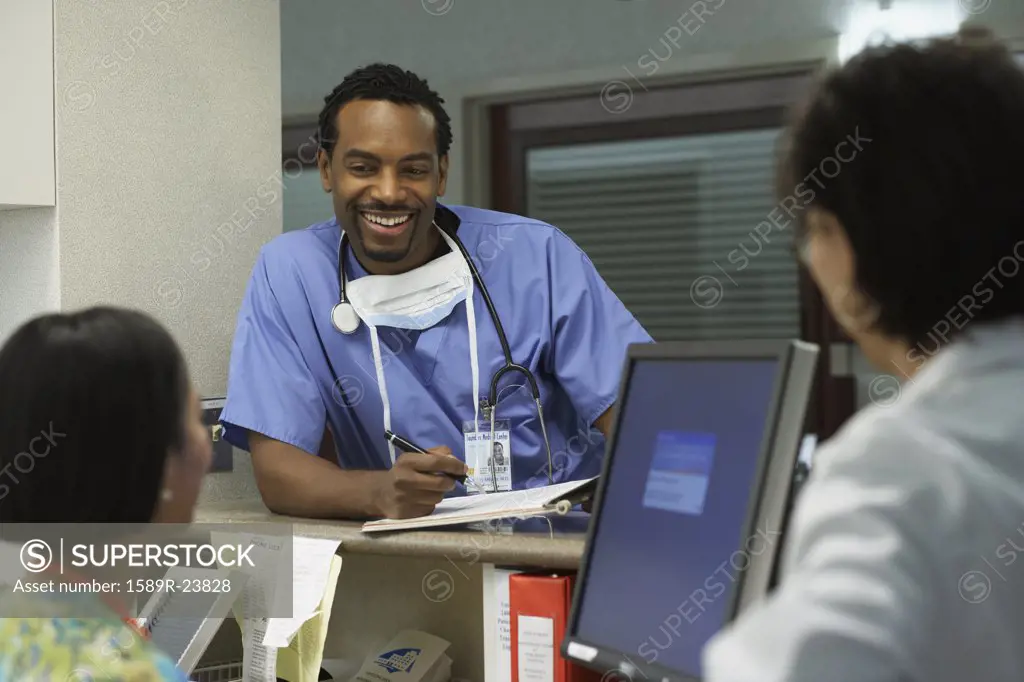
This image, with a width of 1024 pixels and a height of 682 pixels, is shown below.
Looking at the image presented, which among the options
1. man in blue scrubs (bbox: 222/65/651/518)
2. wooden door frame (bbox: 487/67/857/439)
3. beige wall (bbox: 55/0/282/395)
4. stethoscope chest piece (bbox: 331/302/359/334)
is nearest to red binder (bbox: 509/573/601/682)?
man in blue scrubs (bbox: 222/65/651/518)

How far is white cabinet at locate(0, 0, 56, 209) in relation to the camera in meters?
1.87

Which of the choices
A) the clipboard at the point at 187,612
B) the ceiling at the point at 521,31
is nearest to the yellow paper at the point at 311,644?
the clipboard at the point at 187,612

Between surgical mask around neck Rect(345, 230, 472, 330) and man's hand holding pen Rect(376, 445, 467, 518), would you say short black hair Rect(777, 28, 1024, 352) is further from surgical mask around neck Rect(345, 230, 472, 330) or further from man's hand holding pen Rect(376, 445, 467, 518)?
surgical mask around neck Rect(345, 230, 472, 330)

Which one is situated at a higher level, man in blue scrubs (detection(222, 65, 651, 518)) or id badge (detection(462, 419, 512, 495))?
man in blue scrubs (detection(222, 65, 651, 518))

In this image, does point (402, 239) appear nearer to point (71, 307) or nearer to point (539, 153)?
point (71, 307)

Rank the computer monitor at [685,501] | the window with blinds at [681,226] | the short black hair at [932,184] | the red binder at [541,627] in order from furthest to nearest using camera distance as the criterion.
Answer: the window with blinds at [681,226] → the red binder at [541,627] → the computer monitor at [685,501] → the short black hair at [932,184]

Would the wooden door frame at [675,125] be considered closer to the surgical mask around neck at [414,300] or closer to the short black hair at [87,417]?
the surgical mask around neck at [414,300]

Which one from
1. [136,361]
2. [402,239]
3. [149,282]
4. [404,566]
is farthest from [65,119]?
[136,361]

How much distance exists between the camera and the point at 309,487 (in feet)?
5.48

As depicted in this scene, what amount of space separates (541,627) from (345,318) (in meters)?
0.73

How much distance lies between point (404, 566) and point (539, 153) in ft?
8.83

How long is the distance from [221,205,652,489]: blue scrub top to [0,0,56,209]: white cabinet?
36 centimetres

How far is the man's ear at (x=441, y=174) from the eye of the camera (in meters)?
2.01

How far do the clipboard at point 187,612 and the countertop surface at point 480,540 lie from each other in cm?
8
